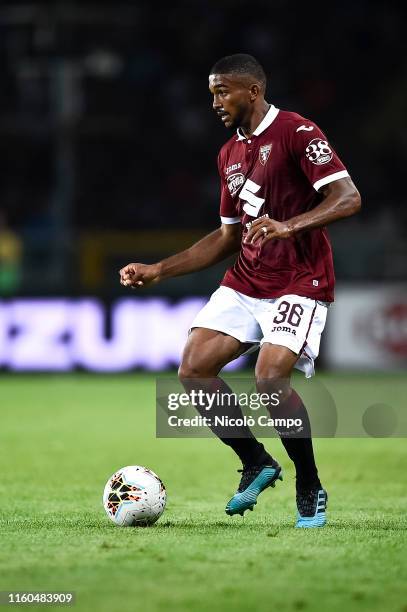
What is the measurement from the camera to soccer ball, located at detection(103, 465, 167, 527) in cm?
625

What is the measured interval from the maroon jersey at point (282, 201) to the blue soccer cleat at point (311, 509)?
102 centimetres

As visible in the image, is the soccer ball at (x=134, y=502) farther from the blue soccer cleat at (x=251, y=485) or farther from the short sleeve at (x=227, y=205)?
the short sleeve at (x=227, y=205)

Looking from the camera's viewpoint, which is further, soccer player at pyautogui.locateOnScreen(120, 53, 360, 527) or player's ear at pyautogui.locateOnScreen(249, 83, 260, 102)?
player's ear at pyautogui.locateOnScreen(249, 83, 260, 102)

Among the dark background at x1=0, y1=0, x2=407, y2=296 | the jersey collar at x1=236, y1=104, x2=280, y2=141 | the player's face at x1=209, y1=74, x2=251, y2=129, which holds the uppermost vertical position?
the dark background at x1=0, y1=0, x2=407, y2=296

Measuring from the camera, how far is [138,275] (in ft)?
21.8

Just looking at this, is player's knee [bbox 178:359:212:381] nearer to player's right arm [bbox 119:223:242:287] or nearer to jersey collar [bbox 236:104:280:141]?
player's right arm [bbox 119:223:242:287]

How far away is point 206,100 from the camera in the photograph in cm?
2192

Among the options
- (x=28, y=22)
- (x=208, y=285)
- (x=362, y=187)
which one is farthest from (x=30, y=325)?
(x=362, y=187)

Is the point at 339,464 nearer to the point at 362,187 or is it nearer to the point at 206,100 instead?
the point at 362,187

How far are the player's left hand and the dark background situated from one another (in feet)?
40.7

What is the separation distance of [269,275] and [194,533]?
1.43 meters

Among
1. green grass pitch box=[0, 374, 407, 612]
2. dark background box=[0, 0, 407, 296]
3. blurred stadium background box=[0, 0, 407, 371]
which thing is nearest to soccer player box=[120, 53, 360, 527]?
green grass pitch box=[0, 374, 407, 612]

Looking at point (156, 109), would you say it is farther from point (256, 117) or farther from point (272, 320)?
point (272, 320)

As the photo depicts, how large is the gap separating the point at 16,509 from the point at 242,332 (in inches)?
67.3
